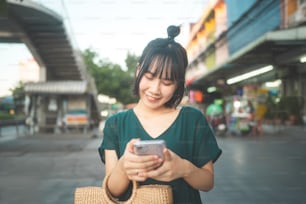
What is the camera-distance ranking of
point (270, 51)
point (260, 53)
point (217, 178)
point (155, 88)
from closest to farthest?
point (155, 88) < point (217, 178) < point (270, 51) < point (260, 53)

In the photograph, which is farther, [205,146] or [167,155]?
[205,146]

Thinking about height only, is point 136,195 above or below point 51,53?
below

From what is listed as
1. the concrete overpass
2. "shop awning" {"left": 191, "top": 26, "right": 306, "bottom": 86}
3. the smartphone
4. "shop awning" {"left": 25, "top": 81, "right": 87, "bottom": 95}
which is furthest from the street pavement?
"shop awning" {"left": 25, "top": 81, "right": 87, "bottom": 95}

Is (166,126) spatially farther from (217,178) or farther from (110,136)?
(217,178)

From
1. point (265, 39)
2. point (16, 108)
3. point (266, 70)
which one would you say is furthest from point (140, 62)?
point (16, 108)

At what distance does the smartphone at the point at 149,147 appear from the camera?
662 millimetres

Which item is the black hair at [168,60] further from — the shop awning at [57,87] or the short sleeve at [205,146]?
the shop awning at [57,87]

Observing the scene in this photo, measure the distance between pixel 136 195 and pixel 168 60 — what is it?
0.94 ft

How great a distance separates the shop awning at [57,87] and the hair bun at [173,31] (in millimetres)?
8552

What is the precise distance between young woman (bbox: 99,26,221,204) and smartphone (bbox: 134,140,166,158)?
0.13 metres

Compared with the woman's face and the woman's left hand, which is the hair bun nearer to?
the woman's face

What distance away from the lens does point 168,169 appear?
2.33 feet

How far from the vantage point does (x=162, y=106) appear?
2.86 feet

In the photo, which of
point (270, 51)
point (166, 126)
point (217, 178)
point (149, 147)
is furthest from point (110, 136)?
point (270, 51)
